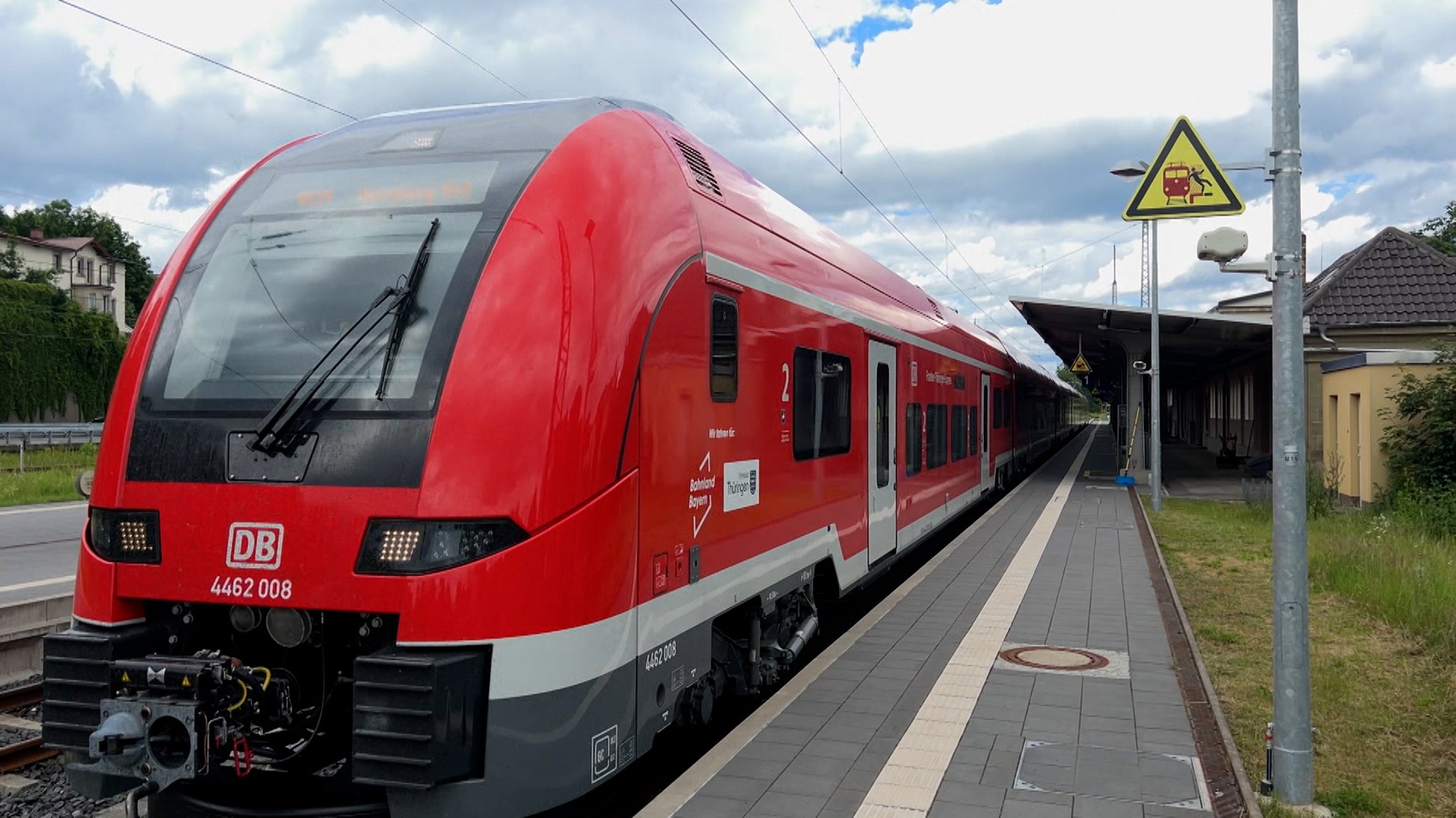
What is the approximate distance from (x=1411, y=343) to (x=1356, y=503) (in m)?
8.51

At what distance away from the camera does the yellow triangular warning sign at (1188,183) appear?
6.17 metres

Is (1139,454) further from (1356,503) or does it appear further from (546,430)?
(546,430)

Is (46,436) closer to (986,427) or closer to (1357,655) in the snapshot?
(986,427)

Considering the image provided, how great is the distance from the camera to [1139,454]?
2748 centimetres

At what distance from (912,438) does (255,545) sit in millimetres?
7554

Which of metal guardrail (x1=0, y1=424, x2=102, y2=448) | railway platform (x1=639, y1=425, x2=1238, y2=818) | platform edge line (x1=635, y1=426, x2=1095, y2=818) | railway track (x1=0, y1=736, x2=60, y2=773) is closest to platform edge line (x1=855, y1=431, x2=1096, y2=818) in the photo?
railway platform (x1=639, y1=425, x2=1238, y2=818)

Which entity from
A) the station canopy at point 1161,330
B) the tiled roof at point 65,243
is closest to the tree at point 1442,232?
the station canopy at point 1161,330

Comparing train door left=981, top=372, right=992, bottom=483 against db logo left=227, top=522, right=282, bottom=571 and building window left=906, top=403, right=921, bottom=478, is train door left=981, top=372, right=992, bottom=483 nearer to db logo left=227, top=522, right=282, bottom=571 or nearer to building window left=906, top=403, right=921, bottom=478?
building window left=906, top=403, right=921, bottom=478

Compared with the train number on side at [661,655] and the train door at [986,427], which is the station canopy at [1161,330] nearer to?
the train door at [986,427]

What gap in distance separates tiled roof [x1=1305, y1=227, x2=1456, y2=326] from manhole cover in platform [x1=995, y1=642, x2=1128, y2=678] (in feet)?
59.9

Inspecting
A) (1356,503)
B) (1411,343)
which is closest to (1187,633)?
(1356,503)

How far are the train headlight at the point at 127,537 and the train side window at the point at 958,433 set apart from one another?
35.9 feet

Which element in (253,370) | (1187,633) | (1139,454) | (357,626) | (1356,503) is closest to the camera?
(357,626)

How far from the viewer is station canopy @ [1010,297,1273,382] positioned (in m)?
22.8
